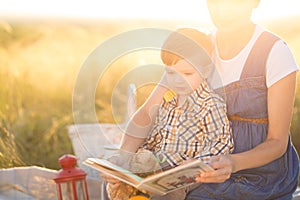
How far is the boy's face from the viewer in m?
2.75

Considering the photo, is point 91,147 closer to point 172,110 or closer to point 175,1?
point 172,110

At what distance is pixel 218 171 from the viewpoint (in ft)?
8.11

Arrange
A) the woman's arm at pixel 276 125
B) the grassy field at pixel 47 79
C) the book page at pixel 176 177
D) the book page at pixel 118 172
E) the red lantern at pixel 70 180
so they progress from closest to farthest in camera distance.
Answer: the book page at pixel 176 177
the book page at pixel 118 172
the woman's arm at pixel 276 125
the red lantern at pixel 70 180
the grassy field at pixel 47 79

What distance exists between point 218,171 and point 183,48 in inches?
20.4

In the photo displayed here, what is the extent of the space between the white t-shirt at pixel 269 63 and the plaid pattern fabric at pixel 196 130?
0.38 feet

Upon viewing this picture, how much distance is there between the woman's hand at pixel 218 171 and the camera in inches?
96.8

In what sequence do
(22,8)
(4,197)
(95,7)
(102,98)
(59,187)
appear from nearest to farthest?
(59,187), (4,197), (102,98), (95,7), (22,8)

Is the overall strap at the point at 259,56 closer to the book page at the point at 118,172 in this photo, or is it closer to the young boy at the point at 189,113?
the young boy at the point at 189,113

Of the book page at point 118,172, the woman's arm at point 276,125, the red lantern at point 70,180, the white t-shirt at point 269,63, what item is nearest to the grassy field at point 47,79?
the red lantern at point 70,180

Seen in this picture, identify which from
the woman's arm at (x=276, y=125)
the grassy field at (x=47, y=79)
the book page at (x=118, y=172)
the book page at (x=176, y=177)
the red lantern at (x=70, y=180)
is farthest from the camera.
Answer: the grassy field at (x=47, y=79)

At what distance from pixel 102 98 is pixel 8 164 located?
5.30 ft

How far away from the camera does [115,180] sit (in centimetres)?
269

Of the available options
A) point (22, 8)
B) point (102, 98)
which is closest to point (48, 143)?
point (102, 98)

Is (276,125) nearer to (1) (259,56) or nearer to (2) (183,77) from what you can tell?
(1) (259,56)
